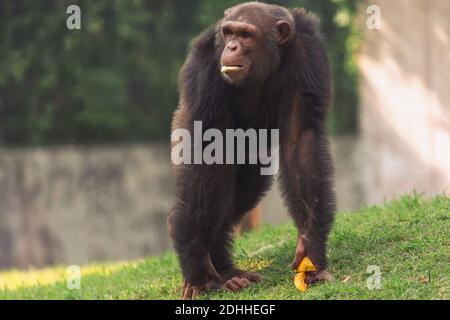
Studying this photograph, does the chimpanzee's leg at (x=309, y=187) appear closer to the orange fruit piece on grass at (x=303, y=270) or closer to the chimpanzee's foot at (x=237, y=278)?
the orange fruit piece on grass at (x=303, y=270)

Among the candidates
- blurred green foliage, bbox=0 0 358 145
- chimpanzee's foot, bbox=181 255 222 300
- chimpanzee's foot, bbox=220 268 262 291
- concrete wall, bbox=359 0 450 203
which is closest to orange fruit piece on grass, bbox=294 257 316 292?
chimpanzee's foot, bbox=220 268 262 291

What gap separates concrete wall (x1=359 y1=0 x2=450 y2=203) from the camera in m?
10.6

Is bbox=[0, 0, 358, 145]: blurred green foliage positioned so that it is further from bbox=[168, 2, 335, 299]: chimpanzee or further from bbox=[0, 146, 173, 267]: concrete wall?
bbox=[168, 2, 335, 299]: chimpanzee

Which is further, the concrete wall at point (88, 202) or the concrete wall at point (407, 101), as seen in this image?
the concrete wall at point (88, 202)

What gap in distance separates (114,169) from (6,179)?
1550mm

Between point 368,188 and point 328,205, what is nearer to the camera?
point 328,205

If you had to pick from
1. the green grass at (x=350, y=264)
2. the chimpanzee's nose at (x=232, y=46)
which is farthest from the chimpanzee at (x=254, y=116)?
the green grass at (x=350, y=264)

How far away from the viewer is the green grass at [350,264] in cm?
517

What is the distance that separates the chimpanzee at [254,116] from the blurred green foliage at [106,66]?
23.1ft

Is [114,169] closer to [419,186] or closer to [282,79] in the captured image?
[419,186]

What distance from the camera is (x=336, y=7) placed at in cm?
1343
